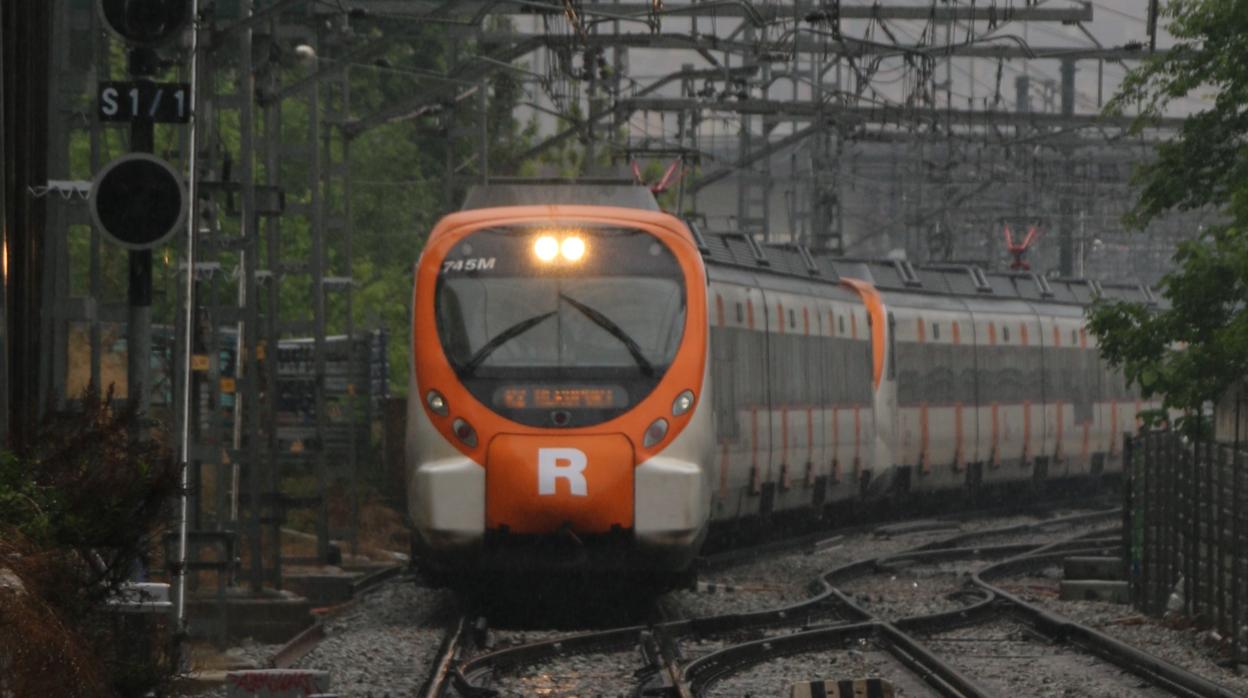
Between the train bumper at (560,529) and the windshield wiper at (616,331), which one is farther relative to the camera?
the windshield wiper at (616,331)

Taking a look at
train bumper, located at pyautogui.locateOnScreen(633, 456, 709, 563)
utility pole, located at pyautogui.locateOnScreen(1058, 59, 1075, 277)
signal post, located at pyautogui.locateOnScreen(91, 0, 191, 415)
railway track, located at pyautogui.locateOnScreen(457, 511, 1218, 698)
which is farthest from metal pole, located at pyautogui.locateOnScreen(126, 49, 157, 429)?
utility pole, located at pyautogui.locateOnScreen(1058, 59, 1075, 277)

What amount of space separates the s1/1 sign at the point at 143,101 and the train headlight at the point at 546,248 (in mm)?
5885

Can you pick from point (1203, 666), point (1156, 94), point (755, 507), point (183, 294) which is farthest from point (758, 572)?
point (183, 294)

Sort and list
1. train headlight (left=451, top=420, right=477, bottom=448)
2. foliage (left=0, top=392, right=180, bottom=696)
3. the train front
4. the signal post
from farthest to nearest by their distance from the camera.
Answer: train headlight (left=451, top=420, right=477, bottom=448) < the train front < the signal post < foliage (left=0, top=392, right=180, bottom=696)

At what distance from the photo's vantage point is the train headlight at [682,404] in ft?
55.6

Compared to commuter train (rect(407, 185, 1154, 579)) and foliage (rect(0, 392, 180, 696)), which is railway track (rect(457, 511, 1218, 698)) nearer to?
commuter train (rect(407, 185, 1154, 579))

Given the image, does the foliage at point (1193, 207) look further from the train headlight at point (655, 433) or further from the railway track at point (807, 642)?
the train headlight at point (655, 433)

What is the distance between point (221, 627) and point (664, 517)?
4144 millimetres

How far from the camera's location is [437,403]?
17000 mm

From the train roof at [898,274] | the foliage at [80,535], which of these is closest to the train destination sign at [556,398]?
the train roof at [898,274]

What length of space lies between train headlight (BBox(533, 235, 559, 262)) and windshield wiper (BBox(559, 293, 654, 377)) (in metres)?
0.31

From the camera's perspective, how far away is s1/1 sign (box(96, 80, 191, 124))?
38.2 feet

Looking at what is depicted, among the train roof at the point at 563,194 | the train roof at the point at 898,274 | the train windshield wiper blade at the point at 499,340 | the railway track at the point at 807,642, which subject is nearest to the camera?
the railway track at the point at 807,642

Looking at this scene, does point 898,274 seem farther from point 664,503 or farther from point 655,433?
point 664,503
